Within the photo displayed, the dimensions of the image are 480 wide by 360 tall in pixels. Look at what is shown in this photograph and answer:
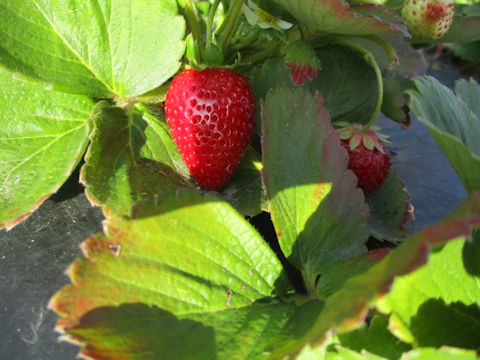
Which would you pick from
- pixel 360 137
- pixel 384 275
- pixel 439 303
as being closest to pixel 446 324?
pixel 439 303

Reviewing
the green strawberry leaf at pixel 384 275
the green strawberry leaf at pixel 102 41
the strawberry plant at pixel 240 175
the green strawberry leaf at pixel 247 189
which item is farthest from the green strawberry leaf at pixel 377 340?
the green strawberry leaf at pixel 102 41

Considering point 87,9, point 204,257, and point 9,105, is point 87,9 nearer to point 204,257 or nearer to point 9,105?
point 9,105

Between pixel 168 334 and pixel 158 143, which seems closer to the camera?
pixel 168 334

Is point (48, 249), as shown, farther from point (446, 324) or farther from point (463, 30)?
point (463, 30)

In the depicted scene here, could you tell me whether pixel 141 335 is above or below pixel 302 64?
below

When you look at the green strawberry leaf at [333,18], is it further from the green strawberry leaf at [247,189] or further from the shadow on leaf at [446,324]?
the shadow on leaf at [446,324]

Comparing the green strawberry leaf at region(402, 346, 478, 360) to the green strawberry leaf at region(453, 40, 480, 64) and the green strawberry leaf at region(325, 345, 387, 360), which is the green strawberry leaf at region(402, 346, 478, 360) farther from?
the green strawberry leaf at region(453, 40, 480, 64)
